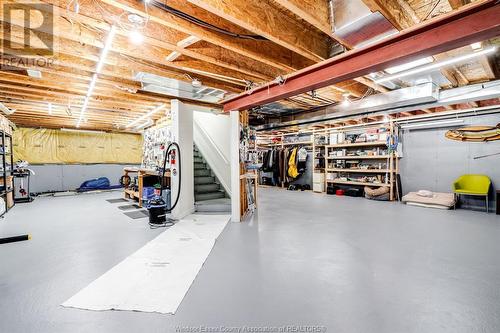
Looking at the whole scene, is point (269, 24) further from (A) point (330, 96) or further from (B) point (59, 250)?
(B) point (59, 250)

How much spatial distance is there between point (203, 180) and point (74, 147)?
21.9 ft

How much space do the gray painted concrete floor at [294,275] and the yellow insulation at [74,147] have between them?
537 cm

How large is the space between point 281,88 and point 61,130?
953cm

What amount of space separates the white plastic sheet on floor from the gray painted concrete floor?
3.9 inches

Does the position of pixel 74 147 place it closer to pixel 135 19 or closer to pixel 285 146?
pixel 285 146

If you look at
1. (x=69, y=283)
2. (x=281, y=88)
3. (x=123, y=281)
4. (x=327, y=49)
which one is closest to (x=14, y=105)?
(x=69, y=283)

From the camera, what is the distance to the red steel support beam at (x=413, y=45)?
186 centimetres

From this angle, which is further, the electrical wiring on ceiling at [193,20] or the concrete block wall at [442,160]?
the concrete block wall at [442,160]

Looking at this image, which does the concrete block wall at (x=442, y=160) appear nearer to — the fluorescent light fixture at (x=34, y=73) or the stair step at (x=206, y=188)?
the stair step at (x=206, y=188)

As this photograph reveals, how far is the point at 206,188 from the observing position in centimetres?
617

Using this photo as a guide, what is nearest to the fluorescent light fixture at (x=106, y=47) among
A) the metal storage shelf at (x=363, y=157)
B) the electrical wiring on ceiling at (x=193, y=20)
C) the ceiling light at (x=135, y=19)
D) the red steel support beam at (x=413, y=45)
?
the ceiling light at (x=135, y=19)

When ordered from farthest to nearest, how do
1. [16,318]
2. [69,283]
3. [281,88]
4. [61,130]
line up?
[61,130], [281,88], [69,283], [16,318]

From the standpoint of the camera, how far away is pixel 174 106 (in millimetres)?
4898

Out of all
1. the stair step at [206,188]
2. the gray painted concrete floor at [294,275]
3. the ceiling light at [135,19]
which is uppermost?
the ceiling light at [135,19]
